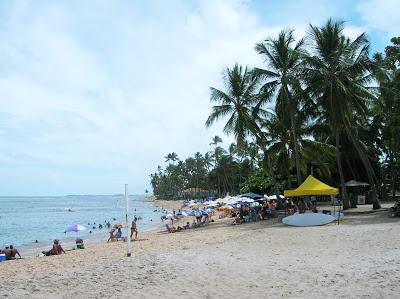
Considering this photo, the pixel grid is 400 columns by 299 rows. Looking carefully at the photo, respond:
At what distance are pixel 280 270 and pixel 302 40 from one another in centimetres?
2001

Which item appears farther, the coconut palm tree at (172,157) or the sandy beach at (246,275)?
the coconut palm tree at (172,157)

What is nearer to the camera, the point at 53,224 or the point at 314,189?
the point at 314,189

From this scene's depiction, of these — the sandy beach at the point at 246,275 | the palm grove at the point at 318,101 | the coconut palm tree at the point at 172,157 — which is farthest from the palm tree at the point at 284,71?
the coconut palm tree at the point at 172,157

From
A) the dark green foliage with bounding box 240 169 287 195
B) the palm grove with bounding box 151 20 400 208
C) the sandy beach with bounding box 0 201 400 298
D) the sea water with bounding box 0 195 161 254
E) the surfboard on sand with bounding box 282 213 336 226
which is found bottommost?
the sea water with bounding box 0 195 161 254

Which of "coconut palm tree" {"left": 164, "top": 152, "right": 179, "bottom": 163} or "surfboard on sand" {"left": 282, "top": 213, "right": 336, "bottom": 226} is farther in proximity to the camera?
"coconut palm tree" {"left": 164, "top": 152, "right": 179, "bottom": 163}

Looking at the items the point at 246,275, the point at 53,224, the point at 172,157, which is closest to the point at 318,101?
the point at 246,275

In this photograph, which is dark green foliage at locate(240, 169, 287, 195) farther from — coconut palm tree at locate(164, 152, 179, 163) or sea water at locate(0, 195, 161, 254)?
coconut palm tree at locate(164, 152, 179, 163)

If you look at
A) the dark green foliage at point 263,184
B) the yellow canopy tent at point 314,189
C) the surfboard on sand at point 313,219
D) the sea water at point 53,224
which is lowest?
the sea water at point 53,224

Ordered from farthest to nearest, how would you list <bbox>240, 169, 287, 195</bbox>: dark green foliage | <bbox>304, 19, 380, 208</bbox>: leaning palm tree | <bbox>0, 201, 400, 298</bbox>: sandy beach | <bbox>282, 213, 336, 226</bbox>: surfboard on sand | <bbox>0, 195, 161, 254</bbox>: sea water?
<bbox>240, 169, 287, 195</bbox>: dark green foliage < <bbox>0, 195, 161, 254</bbox>: sea water < <bbox>304, 19, 380, 208</bbox>: leaning palm tree < <bbox>282, 213, 336, 226</bbox>: surfboard on sand < <bbox>0, 201, 400, 298</bbox>: sandy beach

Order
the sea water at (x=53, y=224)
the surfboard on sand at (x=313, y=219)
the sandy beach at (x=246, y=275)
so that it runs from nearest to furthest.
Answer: the sandy beach at (x=246, y=275)
the surfboard on sand at (x=313, y=219)
the sea water at (x=53, y=224)

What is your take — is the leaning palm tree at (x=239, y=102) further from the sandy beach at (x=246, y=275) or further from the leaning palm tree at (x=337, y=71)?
the sandy beach at (x=246, y=275)

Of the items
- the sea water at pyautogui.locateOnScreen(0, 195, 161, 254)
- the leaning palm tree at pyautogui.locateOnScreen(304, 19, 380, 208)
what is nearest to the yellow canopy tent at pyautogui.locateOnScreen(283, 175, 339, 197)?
the leaning palm tree at pyautogui.locateOnScreen(304, 19, 380, 208)

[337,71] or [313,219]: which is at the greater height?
[337,71]

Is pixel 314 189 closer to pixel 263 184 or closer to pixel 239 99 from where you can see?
pixel 239 99
